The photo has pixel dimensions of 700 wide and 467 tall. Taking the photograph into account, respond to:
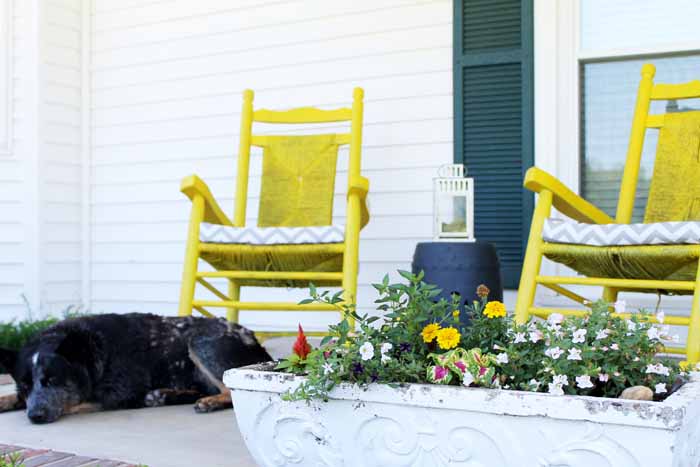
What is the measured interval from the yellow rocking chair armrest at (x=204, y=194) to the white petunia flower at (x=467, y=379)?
1.62m

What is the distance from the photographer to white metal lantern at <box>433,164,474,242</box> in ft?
8.73

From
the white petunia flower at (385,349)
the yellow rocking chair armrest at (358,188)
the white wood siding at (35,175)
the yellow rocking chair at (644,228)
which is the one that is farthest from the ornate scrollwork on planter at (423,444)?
the white wood siding at (35,175)

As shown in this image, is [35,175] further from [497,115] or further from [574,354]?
[574,354]

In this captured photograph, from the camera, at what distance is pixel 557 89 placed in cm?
312

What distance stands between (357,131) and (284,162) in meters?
0.36

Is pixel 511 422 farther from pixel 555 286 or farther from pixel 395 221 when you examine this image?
pixel 395 221

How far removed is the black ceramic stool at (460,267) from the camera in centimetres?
238

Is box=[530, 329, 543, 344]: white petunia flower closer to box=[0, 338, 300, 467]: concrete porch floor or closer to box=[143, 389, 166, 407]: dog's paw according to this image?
box=[0, 338, 300, 467]: concrete porch floor

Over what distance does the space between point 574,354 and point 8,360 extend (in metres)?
1.62

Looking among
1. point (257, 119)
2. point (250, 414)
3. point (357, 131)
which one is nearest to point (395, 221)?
point (357, 131)

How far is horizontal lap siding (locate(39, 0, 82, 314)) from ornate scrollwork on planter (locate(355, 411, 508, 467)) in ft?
10.7

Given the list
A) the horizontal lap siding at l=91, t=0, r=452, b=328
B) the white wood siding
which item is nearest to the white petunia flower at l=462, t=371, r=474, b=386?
the horizontal lap siding at l=91, t=0, r=452, b=328

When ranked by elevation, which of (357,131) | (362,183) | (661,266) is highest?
(357,131)

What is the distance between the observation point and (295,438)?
1395 mm
